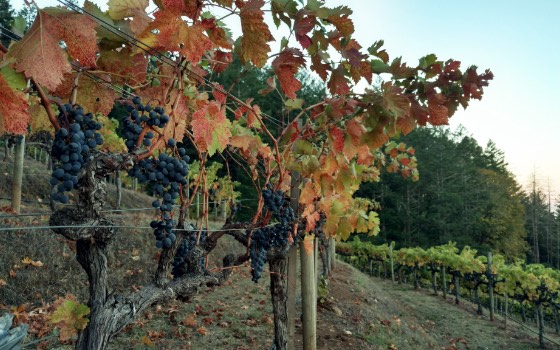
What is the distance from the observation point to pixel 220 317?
6.61 m

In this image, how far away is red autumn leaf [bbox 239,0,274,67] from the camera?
1463mm

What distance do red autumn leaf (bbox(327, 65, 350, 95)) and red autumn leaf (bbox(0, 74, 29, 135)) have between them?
1.34 meters

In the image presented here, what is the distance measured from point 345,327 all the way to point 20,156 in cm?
752

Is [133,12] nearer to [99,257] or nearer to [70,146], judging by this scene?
[70,146]

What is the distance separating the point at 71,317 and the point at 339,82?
5.91ft

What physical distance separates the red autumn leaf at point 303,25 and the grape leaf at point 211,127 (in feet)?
2.47

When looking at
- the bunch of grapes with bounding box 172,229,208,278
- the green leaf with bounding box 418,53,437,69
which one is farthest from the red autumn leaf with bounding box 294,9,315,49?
the bunch of grapes with bounding box 172,229,208,278

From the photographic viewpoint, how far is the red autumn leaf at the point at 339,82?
196 cm

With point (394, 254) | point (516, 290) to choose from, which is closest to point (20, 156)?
point (516, 290)

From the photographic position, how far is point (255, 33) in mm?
1550

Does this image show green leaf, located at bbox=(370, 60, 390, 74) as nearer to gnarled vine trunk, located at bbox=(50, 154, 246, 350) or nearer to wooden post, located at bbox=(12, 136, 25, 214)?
gnarled vine trunk, located at bbox=(50, 154, 246, 350)

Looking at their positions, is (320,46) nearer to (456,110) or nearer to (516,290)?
(456,110)

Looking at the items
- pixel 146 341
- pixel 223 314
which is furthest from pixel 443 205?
pixel 146 341

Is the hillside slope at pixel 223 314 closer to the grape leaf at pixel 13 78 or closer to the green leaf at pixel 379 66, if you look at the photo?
the green leaf at pixel 379 66
